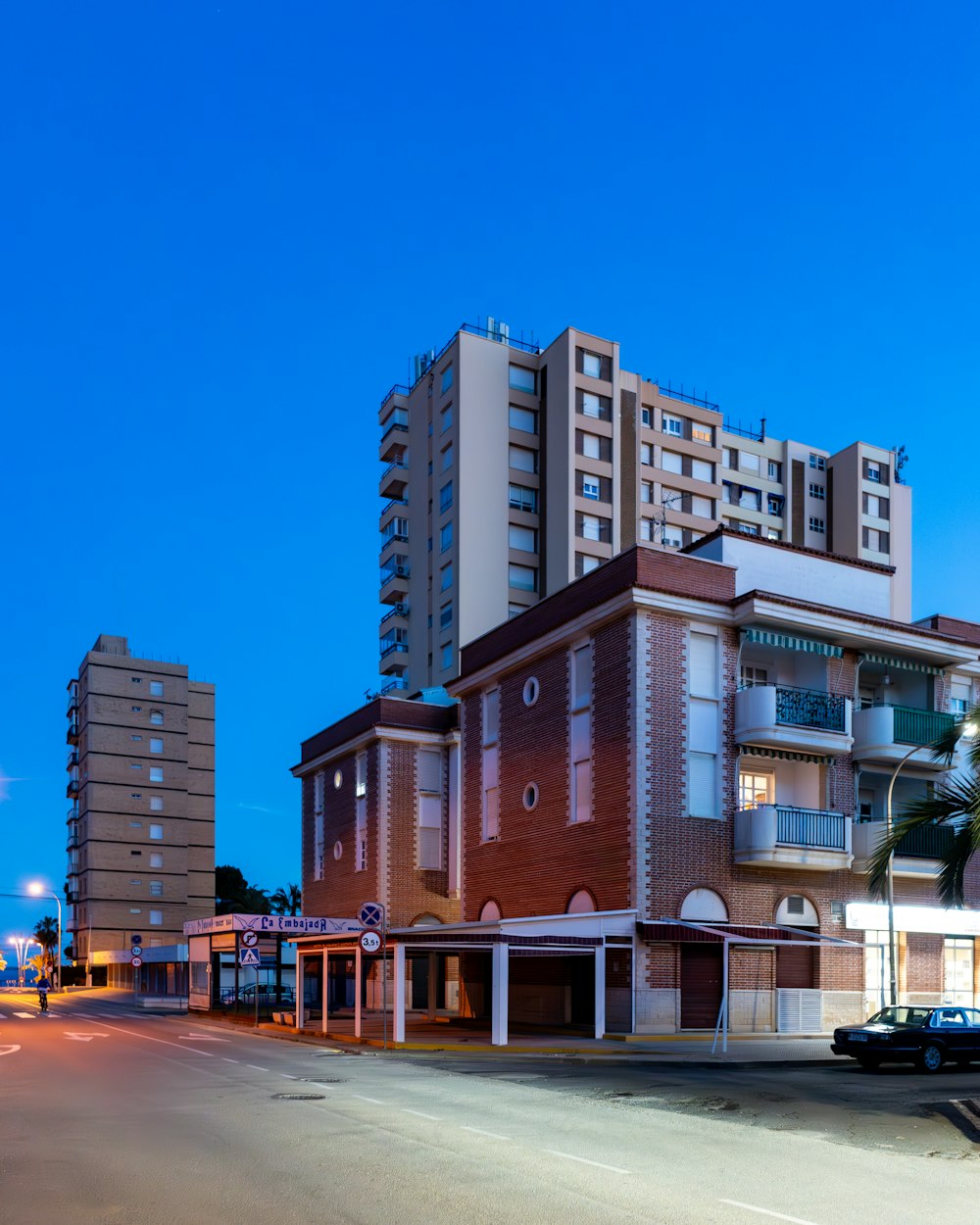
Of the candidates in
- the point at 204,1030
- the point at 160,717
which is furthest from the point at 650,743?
the point at 160,717

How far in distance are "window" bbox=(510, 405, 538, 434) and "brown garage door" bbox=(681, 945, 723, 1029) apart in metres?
43.1

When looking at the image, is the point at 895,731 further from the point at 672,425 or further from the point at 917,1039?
the point at 672,425

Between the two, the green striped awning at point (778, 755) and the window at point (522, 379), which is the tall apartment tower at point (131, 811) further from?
the green striped awning at point (778, 755)

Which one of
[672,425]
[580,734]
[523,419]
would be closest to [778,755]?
[580,734]

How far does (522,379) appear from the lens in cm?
7419

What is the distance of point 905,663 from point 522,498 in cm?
3628

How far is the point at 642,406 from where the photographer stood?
80812 millimetres

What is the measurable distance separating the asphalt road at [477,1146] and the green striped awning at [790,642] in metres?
13.9

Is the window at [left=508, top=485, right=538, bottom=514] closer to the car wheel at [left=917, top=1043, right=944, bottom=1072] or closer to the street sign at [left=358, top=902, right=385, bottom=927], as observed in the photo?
the street sign at [left=358, top=902, right=385, bottom=927]

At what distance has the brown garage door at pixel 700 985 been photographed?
34.0 metres

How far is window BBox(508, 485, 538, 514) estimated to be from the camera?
2862 inches

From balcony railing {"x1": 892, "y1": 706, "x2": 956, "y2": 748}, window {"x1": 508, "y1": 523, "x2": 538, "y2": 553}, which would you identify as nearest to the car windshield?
balcony railing {"x1": 892, "y1": 706, "x2": 956, "y2": 748}

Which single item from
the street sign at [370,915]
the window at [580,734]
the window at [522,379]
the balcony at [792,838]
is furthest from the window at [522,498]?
the street sign at [370,915]

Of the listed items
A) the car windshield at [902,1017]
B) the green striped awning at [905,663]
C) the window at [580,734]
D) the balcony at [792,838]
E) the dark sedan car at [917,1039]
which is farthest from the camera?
the green striped awning at [905,663]
